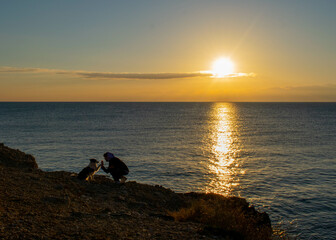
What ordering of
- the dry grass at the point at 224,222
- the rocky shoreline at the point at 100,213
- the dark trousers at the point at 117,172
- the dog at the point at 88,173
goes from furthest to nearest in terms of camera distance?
the dark trousers at the point at 117,172
the dog at the point at 88,173
the dry grass at the point at 224,222
the rocky shoreline at the point at 100,213

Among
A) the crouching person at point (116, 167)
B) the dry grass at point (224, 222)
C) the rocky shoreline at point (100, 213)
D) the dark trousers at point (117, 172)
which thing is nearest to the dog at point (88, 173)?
the rocky shoreline at point (100, 213)

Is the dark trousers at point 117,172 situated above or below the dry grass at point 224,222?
above

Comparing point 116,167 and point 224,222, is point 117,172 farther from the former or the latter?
point 224,222

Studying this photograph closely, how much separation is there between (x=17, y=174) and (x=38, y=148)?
2301 centimetres

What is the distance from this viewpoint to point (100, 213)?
31.7ft

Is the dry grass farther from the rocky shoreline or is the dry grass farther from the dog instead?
the dog

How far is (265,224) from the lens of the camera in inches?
473

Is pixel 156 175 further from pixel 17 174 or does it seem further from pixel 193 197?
pixel 17 174

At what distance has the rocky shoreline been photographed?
7590 mm

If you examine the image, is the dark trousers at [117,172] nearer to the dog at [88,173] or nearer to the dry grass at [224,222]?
the dog at [88,173]

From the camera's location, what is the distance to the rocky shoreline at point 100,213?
7590mm

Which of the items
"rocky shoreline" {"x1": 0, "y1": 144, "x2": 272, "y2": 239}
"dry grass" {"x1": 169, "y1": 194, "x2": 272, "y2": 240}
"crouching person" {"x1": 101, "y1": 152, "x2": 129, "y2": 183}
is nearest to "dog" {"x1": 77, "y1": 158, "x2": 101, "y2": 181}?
"rocky shoreline" {"x1": 0, "y1": 144, "x2": 272, "y2": 239}

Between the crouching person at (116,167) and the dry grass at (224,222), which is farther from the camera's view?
the crouching person at (116,167)

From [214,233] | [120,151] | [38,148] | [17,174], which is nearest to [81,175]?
[17,174]
